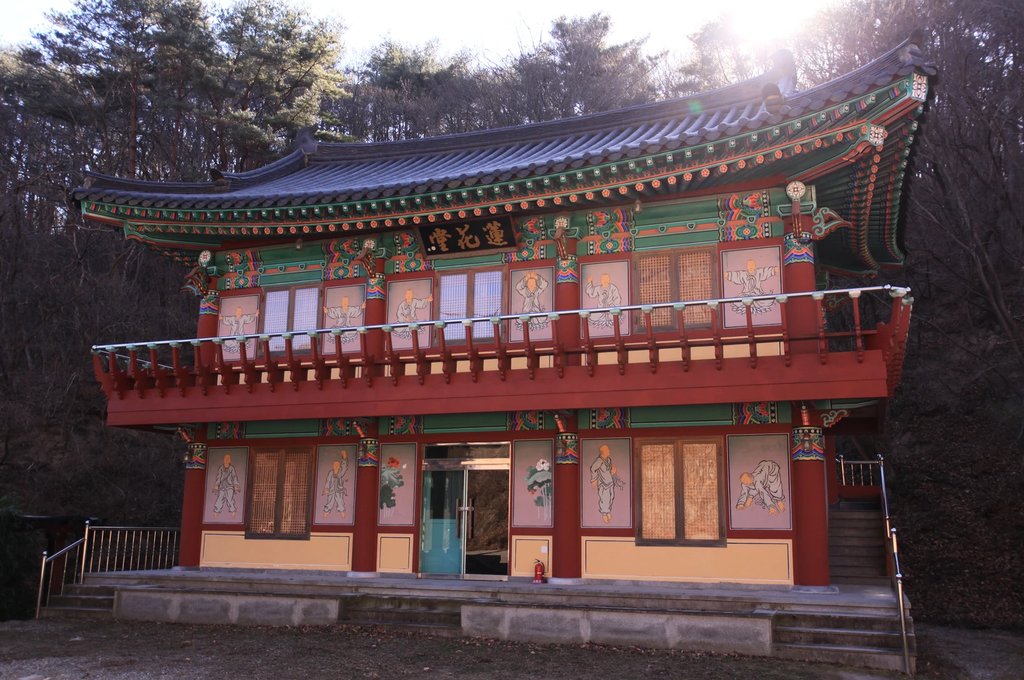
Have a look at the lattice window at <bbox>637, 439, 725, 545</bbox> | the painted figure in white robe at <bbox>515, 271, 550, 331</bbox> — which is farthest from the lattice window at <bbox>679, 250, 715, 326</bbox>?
the painted figure in white robe at <bbox>515, 271, 550, 331</bbox>

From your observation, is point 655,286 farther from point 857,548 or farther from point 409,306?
point 857,548

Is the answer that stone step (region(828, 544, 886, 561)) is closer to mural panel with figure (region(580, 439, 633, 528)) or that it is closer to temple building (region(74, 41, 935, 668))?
temple building (region(74, 41, 935, 668))

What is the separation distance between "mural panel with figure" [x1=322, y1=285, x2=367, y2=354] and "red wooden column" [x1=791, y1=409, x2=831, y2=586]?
8.14 metres

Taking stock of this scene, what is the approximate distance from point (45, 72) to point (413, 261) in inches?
866

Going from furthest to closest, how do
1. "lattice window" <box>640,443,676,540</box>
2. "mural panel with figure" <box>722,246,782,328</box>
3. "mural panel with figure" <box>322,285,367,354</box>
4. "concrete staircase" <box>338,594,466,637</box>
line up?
"mural panel with figure" <box>322,285,367,354</box> < "mural panel with figure" <box>722,246,782,328</box> < "lattice window" <box>640,443,676,540</box> < "concrete staircase" <box>338,594,466,637</box>

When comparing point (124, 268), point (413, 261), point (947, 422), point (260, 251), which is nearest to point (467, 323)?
point (413, 261)

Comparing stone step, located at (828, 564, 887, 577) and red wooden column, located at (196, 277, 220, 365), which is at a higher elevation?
red wooden column, located at (196, 277, 220, 365)

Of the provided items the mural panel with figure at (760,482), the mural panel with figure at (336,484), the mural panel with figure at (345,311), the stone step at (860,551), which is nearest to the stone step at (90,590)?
the mural panel with figure at (336,484)

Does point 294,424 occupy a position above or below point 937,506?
above

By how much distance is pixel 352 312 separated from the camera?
15297mm

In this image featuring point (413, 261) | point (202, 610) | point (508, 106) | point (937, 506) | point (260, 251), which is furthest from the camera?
point (508, 106)

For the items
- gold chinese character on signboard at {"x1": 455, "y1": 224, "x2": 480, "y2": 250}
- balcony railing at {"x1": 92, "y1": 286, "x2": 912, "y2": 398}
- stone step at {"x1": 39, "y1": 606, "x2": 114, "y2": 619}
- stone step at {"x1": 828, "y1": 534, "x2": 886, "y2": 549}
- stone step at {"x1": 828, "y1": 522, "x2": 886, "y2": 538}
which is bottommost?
stone step at {"x1": 39, "y1": 606, "x2": 114, "y2": 619}

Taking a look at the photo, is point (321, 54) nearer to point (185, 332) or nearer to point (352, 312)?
point (185, 332)

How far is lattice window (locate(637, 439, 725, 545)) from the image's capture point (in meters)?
12.5
